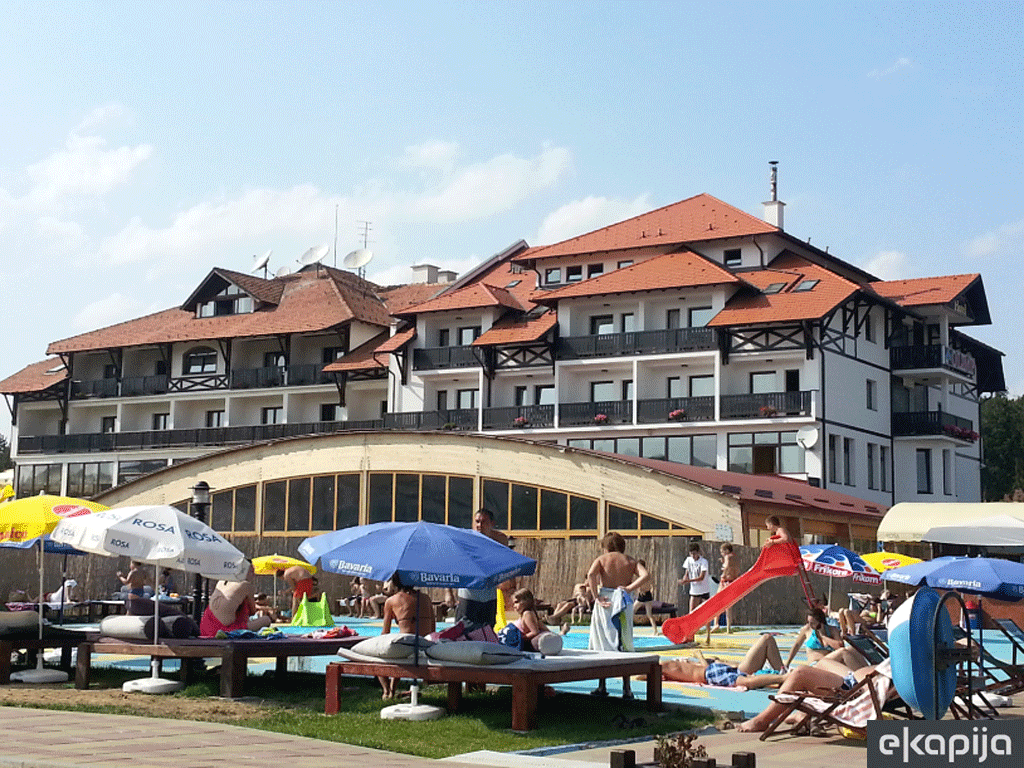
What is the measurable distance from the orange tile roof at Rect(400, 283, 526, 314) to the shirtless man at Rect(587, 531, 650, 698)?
37.3 m

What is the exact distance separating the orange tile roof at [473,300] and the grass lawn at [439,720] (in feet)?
126

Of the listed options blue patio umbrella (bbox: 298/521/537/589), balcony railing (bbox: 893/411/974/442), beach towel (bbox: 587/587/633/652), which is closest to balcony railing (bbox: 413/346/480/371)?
balcony railing (bbox: 893/411/974/442)

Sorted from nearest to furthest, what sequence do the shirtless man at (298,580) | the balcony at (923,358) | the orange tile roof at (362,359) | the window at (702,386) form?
the shirtless man at (298,580) → the window at (702,386) → the balcony at (923,358) → the orange tile roof at (362,359)

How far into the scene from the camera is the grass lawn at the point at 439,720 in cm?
1083

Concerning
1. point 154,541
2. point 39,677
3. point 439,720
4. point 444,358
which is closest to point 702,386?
point 444,358

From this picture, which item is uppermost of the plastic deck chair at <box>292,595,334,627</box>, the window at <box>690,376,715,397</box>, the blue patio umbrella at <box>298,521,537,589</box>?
the window at <box>690,376,715,397</box>

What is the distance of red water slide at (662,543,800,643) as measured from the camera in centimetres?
1662

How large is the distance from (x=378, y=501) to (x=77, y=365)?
3341 centimetres

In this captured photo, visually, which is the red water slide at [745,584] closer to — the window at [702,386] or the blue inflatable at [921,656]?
the blue inflatable at [921,656]

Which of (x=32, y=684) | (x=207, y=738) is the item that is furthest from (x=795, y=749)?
(x=32, y=684)

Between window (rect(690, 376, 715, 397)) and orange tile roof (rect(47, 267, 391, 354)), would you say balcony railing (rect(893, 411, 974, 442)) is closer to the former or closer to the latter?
window (rect(690, 376, 715, 397))

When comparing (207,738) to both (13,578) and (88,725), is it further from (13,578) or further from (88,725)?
(13,578)

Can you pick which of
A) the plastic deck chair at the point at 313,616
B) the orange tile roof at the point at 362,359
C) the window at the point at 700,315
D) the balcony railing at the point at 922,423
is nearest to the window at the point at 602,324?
the window at the point at 700,315

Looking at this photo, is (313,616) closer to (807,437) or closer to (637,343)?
(807,437)
